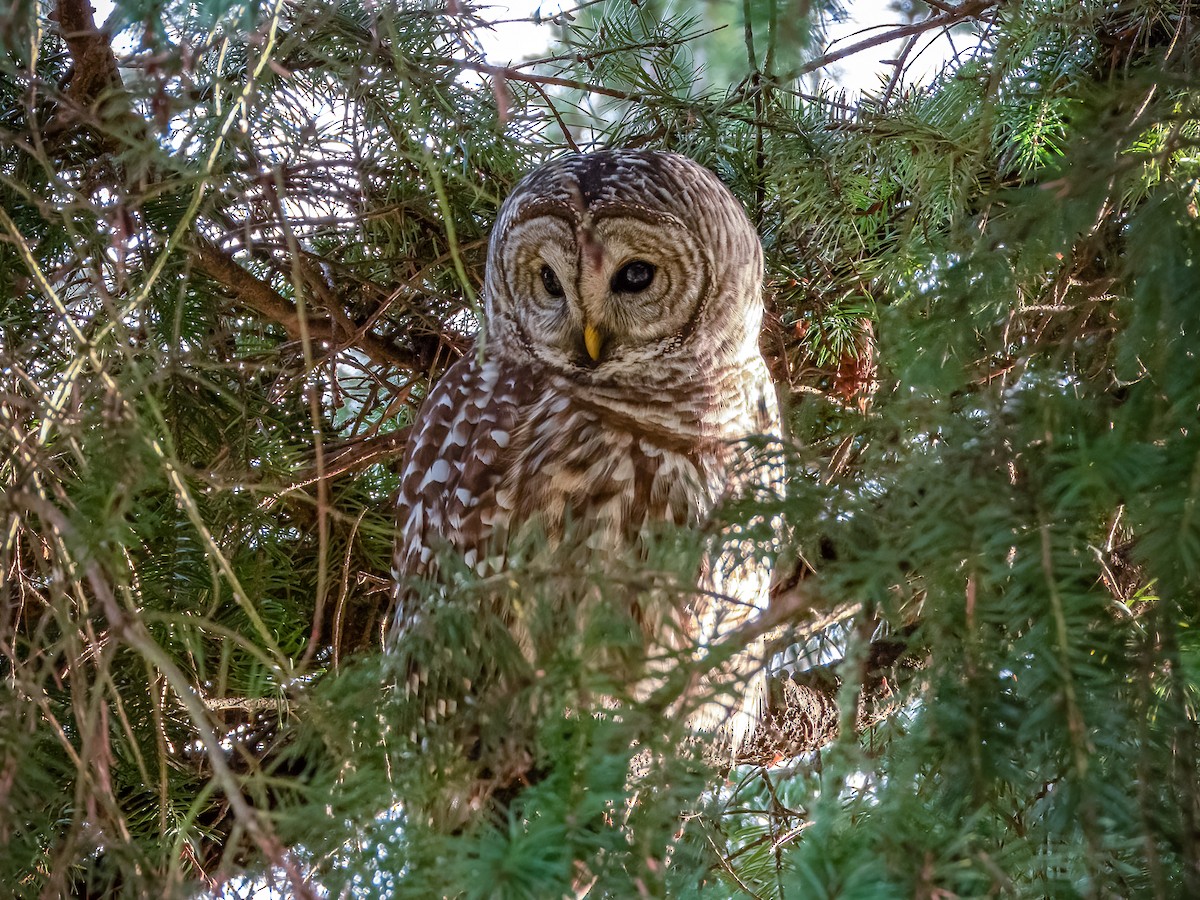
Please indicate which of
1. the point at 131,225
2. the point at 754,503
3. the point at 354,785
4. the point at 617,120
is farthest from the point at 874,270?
the point at 354,785

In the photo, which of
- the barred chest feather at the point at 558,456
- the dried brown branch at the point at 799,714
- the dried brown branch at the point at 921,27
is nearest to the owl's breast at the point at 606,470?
the barred chest feather at the point at 558,456

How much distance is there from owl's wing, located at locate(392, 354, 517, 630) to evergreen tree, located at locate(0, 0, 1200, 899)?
27cm

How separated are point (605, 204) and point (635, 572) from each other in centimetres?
129

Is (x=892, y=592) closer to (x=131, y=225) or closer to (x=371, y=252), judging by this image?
(x=131, y=225)

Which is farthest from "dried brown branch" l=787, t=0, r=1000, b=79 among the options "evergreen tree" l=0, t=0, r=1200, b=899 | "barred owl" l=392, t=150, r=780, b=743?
"barred owl" l=392, t=150, r=780, b=743

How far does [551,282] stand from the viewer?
2.25m

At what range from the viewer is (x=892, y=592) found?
2.79ft

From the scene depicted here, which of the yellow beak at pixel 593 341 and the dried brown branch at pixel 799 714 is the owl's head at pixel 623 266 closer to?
the yellow beak at pixel 593 341

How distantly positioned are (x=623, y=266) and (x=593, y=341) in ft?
0.60

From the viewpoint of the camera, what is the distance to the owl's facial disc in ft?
7.00

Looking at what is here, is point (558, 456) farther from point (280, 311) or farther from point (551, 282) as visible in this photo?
point (280, 311)

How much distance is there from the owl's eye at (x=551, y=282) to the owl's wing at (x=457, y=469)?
250 millimetres

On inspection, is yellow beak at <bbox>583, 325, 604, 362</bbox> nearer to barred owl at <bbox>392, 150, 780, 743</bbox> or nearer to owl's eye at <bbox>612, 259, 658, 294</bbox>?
barred owl at <bbox>392, 150, 780, 743</bbox>

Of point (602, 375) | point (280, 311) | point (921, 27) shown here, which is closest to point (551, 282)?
point (602, 375)
